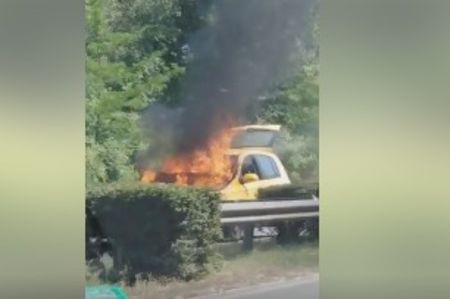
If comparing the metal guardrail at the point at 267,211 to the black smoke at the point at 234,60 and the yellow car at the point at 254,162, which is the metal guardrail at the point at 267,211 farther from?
Result: the black smoke at the point at 234,60

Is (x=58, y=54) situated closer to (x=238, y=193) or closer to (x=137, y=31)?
(x=137, y=31)

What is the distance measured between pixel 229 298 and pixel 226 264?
18 centimetres

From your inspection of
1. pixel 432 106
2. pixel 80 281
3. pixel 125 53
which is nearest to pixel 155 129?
pixel 125 53

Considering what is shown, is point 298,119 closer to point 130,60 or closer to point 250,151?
point 250,151

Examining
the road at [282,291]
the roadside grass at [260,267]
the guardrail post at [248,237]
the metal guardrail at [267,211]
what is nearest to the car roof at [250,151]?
the metal guardrail at [267,211]

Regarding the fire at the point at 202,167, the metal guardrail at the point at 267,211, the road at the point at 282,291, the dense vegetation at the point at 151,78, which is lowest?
the road at the point at 282,291

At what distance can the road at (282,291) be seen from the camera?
3381mm

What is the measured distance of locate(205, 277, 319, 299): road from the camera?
3381 mm

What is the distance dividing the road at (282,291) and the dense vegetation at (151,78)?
1.81ft

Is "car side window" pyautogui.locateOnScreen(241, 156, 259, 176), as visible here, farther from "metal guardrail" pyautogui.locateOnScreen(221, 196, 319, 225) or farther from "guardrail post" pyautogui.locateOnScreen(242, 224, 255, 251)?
"guardrail post" pyautogui.locateOnScreen(242, 224, 255, 251)

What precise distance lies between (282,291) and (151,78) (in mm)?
1303

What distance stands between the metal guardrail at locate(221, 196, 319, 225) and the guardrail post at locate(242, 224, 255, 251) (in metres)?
0.03

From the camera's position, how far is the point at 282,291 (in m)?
3.40

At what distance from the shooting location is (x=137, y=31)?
3.37 m
